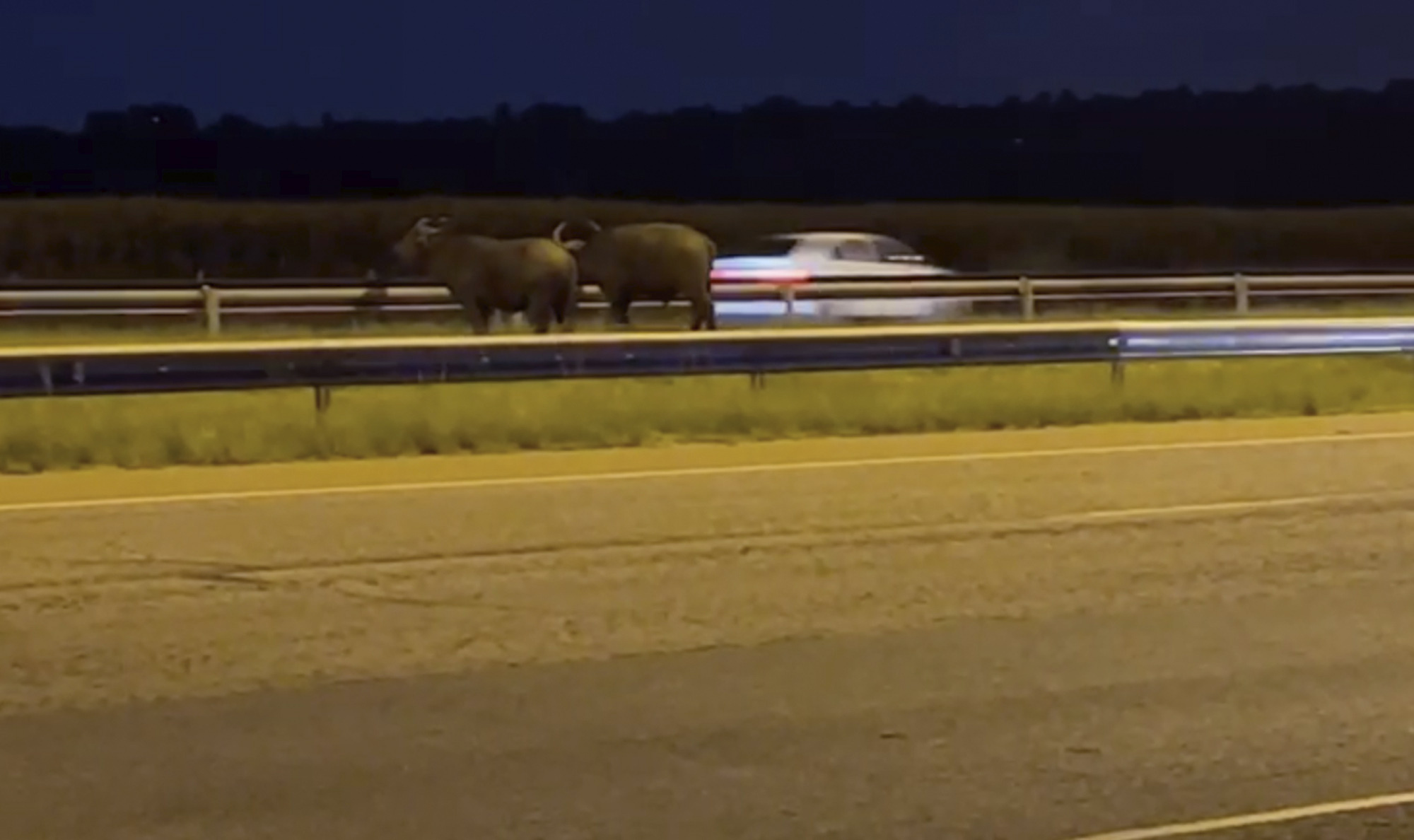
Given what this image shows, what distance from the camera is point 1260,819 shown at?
7621mm

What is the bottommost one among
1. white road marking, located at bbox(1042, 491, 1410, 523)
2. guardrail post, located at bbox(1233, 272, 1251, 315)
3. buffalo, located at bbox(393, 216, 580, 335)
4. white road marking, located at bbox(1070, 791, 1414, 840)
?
white road marking, located at bbox(1070, 791, 1414, 840)

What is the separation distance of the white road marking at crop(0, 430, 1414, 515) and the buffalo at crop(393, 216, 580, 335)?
10.8 meters

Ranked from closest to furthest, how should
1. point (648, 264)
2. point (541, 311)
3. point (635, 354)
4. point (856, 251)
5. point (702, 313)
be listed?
point (635, 354), point (541, 311), point (648, 264), point (702, 313), point (856, 251)

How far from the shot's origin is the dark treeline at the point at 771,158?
67.1m

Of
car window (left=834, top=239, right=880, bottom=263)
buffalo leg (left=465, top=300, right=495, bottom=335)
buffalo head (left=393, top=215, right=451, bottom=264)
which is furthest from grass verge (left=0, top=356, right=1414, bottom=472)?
car window (left=834, top=239, right=880, bottom=263)

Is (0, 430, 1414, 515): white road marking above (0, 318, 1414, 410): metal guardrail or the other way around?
the other way around

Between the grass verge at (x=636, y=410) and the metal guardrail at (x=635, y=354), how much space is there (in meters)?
0.36

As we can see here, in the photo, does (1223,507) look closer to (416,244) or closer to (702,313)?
(702,313)

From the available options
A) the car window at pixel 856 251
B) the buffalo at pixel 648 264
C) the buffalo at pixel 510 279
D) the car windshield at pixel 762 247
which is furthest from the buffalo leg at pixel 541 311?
the car windshield at pixel 762 247

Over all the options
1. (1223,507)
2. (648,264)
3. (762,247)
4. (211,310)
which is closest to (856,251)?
(762,247)

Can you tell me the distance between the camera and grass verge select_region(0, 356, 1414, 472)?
708 inches

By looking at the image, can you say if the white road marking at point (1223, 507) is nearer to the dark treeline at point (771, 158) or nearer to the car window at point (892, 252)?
the car window at point (892, 252)

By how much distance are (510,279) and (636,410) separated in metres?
8.62

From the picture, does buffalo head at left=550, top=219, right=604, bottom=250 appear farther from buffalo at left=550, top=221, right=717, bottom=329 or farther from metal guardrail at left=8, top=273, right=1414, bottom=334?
metal guardrail at left=8, top=273, right=1414, bottom=334
